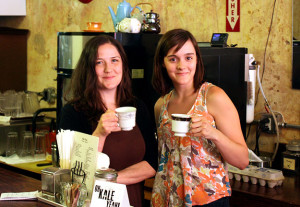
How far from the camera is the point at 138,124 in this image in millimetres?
2135

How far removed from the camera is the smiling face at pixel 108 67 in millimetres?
2010

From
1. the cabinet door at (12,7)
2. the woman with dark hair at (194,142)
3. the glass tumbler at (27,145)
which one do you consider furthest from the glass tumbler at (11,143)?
the woman with dark hair at (194,142)

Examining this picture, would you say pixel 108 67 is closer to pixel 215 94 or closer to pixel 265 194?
pixel 215 94

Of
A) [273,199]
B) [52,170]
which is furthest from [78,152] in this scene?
[273,199]

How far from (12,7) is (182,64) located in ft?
12.4

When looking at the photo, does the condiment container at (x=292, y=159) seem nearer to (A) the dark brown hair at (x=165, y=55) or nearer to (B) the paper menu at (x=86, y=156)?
(A) the dark brown hair at (x=165, y=55)

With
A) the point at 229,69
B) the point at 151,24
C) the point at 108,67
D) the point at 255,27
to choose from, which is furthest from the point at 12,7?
the point at 108,67

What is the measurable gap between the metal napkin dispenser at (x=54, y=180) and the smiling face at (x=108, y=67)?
1.54ft

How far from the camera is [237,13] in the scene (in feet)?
10.6

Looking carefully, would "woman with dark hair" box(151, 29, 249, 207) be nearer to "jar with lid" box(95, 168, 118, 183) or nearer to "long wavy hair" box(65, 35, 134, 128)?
"long wavy hair" box(65, 35, 134, 128)

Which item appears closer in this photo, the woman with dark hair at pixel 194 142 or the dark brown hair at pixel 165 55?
the woman with dark hair at pixel 194 142

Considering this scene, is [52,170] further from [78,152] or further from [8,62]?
[8,62]

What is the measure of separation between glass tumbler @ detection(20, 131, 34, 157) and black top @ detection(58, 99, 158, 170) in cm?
185

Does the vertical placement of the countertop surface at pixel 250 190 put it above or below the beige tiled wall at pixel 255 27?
below
